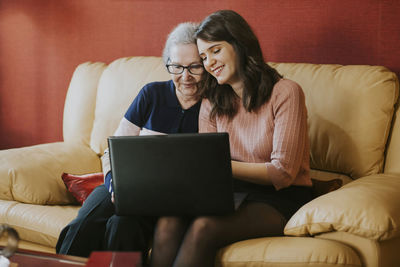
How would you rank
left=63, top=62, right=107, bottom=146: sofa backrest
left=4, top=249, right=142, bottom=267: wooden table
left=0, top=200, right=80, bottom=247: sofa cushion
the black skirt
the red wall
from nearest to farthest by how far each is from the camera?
left=4, top=249, right=142, bottom=267: wooden table
the black skirt
left=0, top=200, right=80, bottom=247: sofa cushion
the red wall
left=63, top=62, right=107, bottom=146: sofa backrest

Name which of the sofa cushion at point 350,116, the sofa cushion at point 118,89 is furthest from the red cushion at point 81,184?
the sofa cushion at point 350,116

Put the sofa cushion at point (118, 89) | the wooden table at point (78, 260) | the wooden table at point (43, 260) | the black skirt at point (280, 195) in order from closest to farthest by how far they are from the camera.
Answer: the wooden table at point (78, 260) < the wooden table at point (43, 260) < the black skirt at point (280, 195) < the sofa cushion at point (118, 89)

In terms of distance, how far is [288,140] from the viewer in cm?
170

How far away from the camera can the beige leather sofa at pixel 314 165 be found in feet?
4.77

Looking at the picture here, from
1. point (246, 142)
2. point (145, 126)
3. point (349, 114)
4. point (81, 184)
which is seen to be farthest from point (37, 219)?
point (349, 114)

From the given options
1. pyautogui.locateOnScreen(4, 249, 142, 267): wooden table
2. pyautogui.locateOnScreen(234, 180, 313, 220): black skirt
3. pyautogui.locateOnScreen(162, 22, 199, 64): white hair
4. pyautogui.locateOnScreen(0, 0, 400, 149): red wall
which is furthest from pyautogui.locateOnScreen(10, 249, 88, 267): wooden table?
pyautogui.locateOnScreen(0, 0, 400, 149): red wall

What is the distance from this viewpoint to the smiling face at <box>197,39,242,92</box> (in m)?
1.83

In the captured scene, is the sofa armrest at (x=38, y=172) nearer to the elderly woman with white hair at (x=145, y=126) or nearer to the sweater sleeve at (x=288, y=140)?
the elderly woman with white hair at (x=145, y=126)

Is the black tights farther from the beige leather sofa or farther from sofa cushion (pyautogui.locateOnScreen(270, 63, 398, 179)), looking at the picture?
sofa cushion (pyautogui.locateOnScreen(270, 63, 398, 179))

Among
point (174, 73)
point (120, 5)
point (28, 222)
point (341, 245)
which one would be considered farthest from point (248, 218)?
point (120, 5)

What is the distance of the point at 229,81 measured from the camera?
1876mm

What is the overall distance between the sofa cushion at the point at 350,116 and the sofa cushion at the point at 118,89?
28.8 inches

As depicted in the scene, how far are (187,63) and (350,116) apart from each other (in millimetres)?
657

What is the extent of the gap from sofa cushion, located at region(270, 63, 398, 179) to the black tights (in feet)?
1.50
